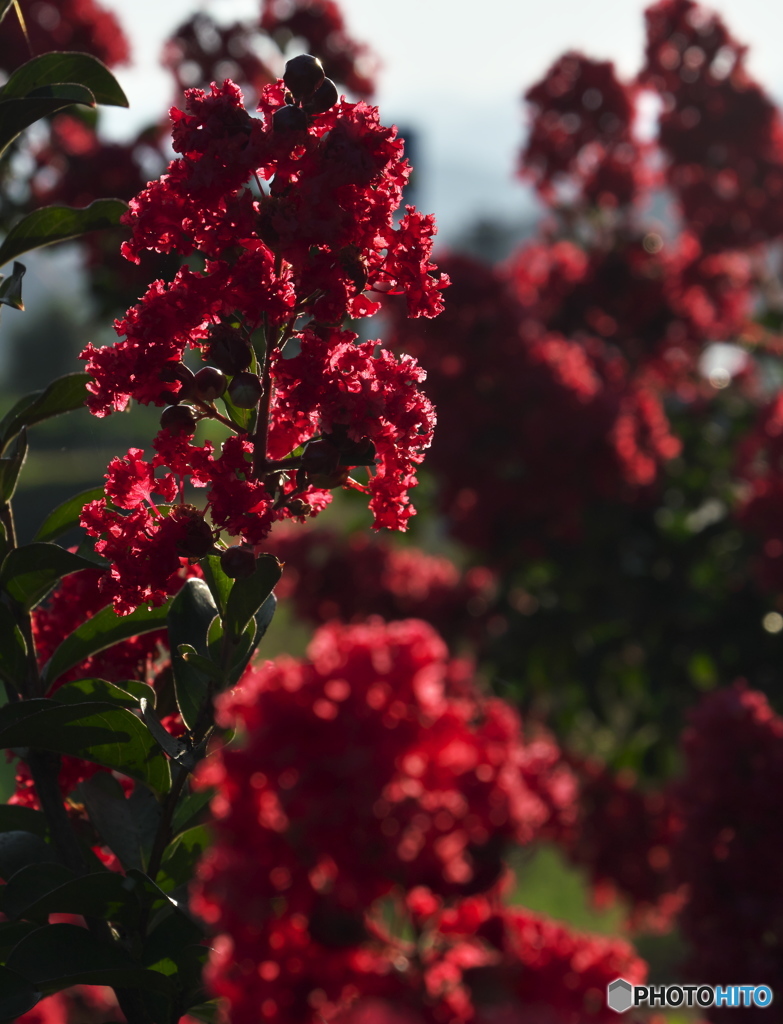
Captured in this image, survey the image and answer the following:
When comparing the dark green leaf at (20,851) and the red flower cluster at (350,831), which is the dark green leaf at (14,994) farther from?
the red flower cluster at (350,831)

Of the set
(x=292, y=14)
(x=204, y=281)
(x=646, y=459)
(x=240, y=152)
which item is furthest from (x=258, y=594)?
(x=292, y=14)

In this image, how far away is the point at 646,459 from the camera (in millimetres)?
3139

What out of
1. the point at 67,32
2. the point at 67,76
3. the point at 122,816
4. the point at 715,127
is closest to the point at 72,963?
the point at 122,816

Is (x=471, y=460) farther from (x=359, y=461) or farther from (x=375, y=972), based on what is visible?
(x=375, y=972)

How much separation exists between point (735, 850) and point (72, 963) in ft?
3.33

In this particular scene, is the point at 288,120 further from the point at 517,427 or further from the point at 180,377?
the point at 517,427

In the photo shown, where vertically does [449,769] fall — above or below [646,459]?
below

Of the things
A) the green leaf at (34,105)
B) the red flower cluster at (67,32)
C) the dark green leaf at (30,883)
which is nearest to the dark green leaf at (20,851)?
the dark green leaf at (30,883)

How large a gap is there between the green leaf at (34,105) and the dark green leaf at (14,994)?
82 cm

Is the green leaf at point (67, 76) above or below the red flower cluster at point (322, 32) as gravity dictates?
below

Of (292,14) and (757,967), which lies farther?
(292,14)

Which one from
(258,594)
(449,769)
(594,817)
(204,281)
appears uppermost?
(594,817)

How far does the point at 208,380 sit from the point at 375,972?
0.53 meters

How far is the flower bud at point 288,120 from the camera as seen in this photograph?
929mm
